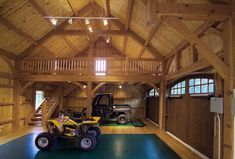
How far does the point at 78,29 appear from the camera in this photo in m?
10.8

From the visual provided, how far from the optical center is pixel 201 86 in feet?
21.0

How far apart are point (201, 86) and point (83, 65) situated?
6184mm

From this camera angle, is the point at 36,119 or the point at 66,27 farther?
the point at 36,119

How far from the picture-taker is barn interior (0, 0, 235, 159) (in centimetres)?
416

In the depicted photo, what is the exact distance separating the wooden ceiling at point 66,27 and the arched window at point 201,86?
5.21 ft

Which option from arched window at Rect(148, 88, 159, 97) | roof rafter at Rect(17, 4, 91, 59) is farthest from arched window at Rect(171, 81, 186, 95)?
roof rafter at Rect(17, 4, 91, 59)

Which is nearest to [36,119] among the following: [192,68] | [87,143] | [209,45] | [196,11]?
[87,143]

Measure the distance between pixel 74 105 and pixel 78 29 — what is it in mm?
6444

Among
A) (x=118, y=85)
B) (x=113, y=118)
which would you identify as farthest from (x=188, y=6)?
(x=118, y=85)

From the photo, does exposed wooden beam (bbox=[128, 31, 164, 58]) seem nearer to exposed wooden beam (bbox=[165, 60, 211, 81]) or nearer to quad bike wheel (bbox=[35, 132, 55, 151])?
exposed wooden beam (bbox=[165, 60, 211, 81])

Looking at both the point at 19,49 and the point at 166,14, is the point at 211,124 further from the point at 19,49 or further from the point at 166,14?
the point at 19,49

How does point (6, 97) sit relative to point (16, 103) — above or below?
above

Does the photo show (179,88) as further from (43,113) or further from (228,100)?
(43,113)

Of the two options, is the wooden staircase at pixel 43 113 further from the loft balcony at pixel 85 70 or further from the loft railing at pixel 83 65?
the loft railing at pixel 83 65
